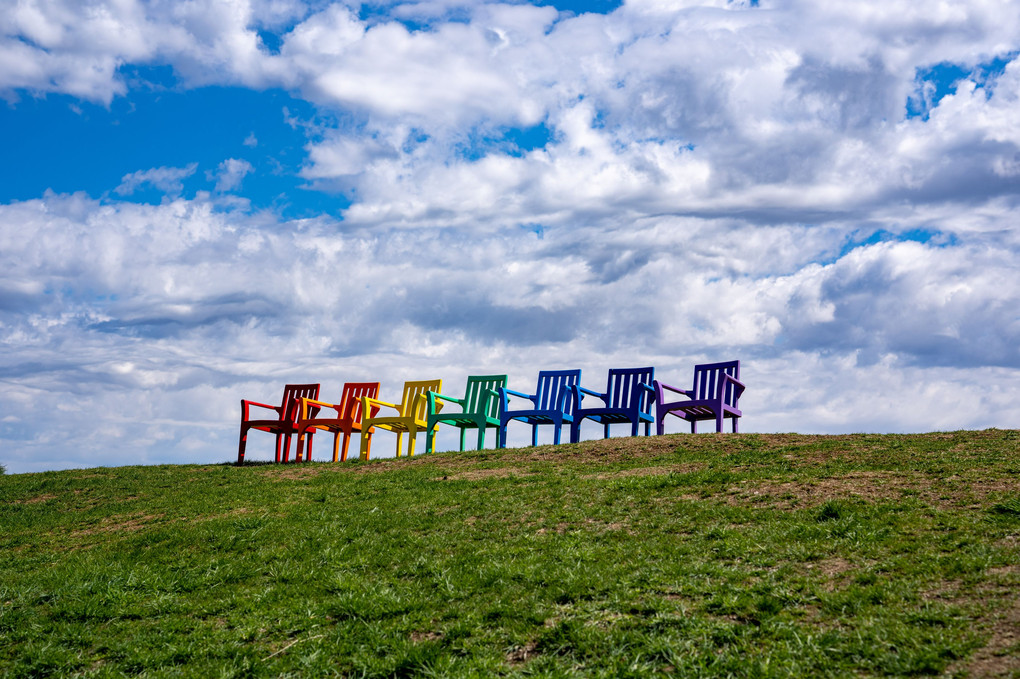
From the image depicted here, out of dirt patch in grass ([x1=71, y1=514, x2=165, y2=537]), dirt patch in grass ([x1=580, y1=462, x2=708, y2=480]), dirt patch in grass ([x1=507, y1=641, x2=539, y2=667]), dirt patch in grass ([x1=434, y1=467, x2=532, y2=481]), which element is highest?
dirt patch in grass ([x1=580, y1=462, x2=708, y2=480])

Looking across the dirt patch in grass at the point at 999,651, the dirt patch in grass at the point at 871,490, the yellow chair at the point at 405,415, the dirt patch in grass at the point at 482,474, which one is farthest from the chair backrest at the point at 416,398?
the dirt patch in grass at the point at 999,651

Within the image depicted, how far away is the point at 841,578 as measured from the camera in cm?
660

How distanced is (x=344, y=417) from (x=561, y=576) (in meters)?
11.3

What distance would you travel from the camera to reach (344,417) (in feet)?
57.7

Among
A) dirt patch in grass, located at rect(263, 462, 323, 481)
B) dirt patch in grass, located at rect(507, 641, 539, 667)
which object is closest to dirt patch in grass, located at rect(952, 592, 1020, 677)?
dirt patch in grass, located at rect(507, 641, 539, 667)

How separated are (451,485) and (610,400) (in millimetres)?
5736

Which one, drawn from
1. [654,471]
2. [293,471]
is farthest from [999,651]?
[293,471]

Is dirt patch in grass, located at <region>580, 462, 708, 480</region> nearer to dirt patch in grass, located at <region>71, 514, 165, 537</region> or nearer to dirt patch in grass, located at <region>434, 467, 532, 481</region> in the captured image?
dirt patch in grass, located at <region>434, 467, 532, 481</region>

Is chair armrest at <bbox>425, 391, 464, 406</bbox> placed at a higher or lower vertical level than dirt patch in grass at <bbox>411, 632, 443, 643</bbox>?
higher

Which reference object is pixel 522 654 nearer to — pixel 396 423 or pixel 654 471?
pixel 654 471

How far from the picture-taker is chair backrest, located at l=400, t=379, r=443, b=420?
55.2 feet

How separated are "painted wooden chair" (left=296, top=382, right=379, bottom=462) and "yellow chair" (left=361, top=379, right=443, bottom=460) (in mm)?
207

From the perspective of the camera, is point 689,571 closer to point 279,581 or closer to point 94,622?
point 279,581

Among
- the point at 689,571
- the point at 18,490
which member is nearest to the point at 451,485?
the point at 689,571
